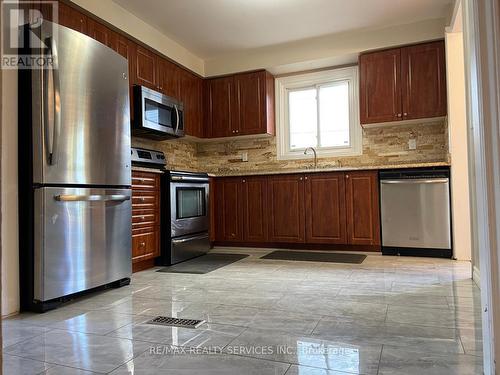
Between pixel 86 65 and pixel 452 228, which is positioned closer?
pixel 86 65

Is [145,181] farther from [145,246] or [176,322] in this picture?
[176,322]

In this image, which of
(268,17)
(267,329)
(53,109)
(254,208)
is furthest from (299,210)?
(53,109)

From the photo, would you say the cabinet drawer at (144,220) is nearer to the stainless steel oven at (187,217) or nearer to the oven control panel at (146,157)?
the stainless steel oven at (187,217)

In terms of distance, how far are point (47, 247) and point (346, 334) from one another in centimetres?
174

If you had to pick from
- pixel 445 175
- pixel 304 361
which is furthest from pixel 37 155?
pixel 445 175

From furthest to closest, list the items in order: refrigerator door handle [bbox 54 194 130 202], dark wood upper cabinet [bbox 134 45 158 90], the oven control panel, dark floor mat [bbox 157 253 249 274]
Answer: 1. dark wood upper cabinet [bbox 134 45 158 90]
2. the oven control panel
3. dark floor mat [bbox 157 253 249 274]
4. refrigerator door handle [bbox 54 194 130 202]

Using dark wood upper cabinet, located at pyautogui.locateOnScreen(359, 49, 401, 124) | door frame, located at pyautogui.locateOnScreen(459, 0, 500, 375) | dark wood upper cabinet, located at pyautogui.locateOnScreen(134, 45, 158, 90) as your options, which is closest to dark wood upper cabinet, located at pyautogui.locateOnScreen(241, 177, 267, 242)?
dark wood upper cabinet, located at pyautogui.locateOnScreen(359, 49, 401, 124)

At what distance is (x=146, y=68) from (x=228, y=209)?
191 cm

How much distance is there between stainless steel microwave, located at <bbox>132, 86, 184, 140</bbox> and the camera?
368 cm

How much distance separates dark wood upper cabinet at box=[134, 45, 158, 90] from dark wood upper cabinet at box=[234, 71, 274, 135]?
1192 millimetres

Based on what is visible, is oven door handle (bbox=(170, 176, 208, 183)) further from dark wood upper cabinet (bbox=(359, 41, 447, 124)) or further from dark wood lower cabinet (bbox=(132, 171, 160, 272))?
dark wood upper cabinet (bbox=(359, 41, 447, 124))

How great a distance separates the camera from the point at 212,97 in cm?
500

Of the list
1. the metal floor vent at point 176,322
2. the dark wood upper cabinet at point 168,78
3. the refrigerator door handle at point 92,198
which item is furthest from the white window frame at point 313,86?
the metal floor vent at point 176,322

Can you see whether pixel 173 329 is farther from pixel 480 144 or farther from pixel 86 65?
pixel 86 65
